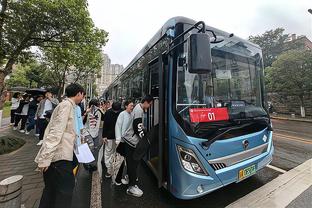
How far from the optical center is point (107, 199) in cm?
362

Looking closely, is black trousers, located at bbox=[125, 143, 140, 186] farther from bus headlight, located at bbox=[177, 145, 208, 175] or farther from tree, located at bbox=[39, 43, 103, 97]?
tree, located at bbox=[39, 43, 103, 97]

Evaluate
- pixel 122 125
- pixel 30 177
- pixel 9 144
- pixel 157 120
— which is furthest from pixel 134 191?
pixel 9 144

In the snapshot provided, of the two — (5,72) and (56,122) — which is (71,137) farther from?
(5,72)

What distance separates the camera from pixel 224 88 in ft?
11.7

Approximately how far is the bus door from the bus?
16mm

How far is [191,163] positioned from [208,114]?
0.80 metres

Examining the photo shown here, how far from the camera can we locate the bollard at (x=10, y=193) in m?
2.42

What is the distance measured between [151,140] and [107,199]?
4.38ft

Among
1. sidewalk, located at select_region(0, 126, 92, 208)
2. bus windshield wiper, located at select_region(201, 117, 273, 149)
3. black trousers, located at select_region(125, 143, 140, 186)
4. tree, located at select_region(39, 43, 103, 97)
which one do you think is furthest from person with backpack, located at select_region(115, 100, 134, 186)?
tree, located at select_region(39, 43, 103, 97)

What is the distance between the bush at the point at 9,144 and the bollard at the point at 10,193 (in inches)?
196

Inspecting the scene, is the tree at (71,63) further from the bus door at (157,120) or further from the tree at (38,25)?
Answer: the bus door at (157,120)

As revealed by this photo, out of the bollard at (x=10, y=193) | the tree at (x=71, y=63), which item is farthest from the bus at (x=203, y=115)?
the tree at (x=71, y=63)

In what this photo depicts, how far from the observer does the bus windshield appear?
3.17 m

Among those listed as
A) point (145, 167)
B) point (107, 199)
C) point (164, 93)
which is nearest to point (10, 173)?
point (107, 199)
